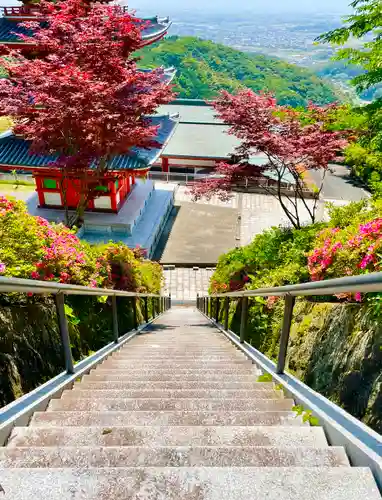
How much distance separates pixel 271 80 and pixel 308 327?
4077 inches

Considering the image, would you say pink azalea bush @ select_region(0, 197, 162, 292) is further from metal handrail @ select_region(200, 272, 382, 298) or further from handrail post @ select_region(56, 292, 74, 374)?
metal handrail @ select_region(200, 272, 382, 298)

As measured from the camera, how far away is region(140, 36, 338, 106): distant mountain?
81.6 meters

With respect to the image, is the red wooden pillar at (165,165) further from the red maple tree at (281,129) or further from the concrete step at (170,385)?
the concrete step at (170,385)

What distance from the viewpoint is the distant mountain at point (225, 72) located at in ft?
268

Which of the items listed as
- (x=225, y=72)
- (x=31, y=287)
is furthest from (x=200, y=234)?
(x=225, y=72)

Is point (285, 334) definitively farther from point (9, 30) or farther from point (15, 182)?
point (15, 182)

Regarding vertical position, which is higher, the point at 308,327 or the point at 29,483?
the point at 29,483

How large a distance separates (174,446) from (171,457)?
98 mm

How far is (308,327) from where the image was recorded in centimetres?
462

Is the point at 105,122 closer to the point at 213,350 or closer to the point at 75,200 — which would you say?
the point at 213,350

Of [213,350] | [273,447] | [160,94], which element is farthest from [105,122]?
[273,447]

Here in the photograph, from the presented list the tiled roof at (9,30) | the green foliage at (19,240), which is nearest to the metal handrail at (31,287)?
the green foliage at (19,240)

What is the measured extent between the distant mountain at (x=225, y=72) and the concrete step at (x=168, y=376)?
260ft

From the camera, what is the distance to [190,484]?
54.2 inches
